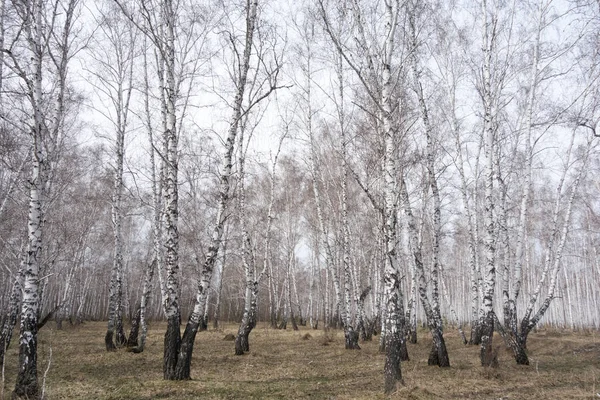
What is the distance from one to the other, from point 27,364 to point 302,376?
5.53m

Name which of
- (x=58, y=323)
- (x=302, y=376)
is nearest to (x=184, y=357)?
(x=302, y=376)

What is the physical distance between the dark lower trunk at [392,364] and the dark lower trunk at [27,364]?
588cm

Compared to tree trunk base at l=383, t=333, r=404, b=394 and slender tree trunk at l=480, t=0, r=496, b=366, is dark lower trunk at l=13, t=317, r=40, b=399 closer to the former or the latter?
tree trunk base at l=383, t=333, r=404, b=394

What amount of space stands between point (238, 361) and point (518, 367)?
26.0ft

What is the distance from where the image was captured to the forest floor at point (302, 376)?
6.99 meters

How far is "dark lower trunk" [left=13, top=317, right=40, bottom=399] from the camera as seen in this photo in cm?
623

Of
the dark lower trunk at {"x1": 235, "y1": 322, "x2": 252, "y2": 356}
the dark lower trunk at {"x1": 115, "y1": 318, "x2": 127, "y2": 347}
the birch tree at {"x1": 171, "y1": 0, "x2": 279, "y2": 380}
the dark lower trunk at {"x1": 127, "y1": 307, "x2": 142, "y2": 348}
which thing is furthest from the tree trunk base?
the dark lower trunk at {"x1": 115, "y1": 318, "x2": 127, "y2": 347}

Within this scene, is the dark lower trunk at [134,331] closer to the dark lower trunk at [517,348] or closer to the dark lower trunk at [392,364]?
the dark lower trunk at [392,364]

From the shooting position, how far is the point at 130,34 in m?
13.7

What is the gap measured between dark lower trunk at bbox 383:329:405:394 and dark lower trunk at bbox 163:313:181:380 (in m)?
4.09

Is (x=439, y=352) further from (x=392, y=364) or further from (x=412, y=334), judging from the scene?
(x=412, y=334)

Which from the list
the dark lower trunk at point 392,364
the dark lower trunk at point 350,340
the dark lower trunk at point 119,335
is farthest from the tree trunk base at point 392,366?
the dark lower trunk at point 119,335

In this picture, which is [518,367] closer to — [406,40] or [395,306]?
[395,306]

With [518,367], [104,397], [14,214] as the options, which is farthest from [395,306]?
[14,214]
